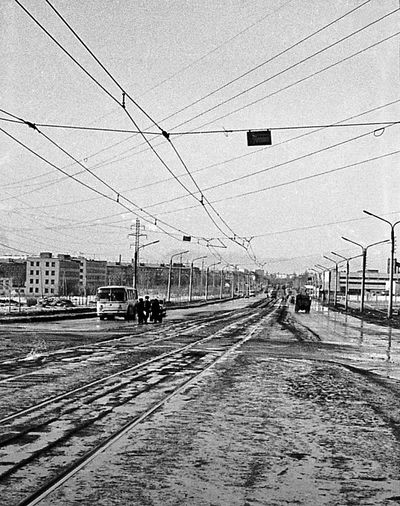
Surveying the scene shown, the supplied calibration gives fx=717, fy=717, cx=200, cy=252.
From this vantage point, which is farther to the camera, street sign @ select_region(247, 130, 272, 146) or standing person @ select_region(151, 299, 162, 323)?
standing person @ select_region(151, 299, 162, 323)

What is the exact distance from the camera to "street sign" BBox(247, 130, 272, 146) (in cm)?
2231

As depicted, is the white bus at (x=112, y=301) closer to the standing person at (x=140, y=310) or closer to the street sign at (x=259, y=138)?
the standing person at (x=140, y=310)

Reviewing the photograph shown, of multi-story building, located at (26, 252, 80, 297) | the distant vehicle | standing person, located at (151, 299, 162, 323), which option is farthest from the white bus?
multi-story building, located at (26, 252, 80, 297)

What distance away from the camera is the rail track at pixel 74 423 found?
6.82m

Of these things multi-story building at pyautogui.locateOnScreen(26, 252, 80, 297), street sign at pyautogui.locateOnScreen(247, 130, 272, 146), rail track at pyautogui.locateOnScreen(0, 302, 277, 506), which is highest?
street sign at pyautogui.locateOnScreen(247, 130, 272, 146)

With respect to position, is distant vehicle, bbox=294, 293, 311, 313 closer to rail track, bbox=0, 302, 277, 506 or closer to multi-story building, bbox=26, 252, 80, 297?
rail track, bbox=0, 302, 277, 506

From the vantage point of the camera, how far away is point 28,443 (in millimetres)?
8258

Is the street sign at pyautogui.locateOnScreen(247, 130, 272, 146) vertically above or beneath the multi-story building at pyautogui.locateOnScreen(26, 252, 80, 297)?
above

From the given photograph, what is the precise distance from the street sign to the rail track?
778 cm

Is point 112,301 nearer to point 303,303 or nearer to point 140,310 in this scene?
point 140,310

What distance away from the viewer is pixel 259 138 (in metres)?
22.5

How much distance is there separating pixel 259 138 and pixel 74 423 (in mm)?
14553

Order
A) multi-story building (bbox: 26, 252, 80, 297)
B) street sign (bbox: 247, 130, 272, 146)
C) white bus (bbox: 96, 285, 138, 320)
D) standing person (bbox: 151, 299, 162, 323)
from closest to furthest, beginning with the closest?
street sign (bbox: 247, 130, 272, 146), standing person (bbox: 151, 299, 162, 323), white bus (bbox: 96, 285, 138, 320), multi-story building (bbox: 26, 252, 80, 297)

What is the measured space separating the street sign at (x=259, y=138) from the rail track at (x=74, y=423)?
7783 mm
